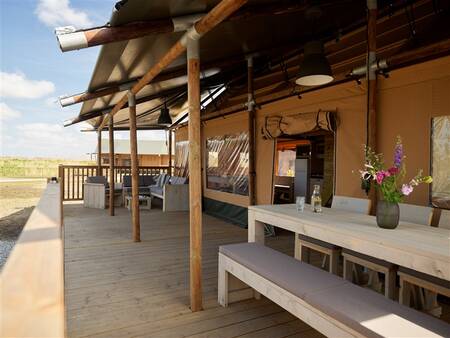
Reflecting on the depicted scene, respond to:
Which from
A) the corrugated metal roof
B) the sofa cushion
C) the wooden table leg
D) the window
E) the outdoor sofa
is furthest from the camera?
the corrugated metal roof

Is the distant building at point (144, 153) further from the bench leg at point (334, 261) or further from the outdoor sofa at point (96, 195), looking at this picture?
the bench leg at point (334, 261)

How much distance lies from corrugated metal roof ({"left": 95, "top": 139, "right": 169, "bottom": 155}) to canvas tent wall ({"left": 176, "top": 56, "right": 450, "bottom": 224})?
12965 millimetres

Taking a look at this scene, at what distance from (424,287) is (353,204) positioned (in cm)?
99

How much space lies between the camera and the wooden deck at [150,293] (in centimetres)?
225

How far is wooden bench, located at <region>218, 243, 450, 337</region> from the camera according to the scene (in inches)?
54.0

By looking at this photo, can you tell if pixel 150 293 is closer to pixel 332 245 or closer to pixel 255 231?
pixel 255 231

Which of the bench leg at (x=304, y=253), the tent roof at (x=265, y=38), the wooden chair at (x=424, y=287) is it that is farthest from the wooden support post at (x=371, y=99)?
A: the wooden chair at (x=424, y=287)

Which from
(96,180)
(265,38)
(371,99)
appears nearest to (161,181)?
(96,180)

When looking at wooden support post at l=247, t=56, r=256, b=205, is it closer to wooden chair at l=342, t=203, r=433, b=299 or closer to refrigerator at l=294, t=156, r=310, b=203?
refrigerator at l=294, t=156, r=310, b=203

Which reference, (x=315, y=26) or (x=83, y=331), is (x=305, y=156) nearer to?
(x=315, y=26)

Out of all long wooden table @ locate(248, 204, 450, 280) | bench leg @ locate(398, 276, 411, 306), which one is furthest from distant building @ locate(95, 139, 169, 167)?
bench leg @ locate(398, 276, 411, 306)

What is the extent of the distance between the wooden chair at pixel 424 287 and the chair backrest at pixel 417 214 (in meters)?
0.11

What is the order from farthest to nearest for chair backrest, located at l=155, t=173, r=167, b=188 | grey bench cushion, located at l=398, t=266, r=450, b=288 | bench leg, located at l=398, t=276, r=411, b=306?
chair backrest, located at l=155, t=173, r=167, b=188, bench leg, located at l=398, t=276, r=411, b=306, grey bench cushion, located at l=398, t=266, r=450, b=288

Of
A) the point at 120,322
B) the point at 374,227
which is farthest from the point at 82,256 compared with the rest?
the point at 374,227
